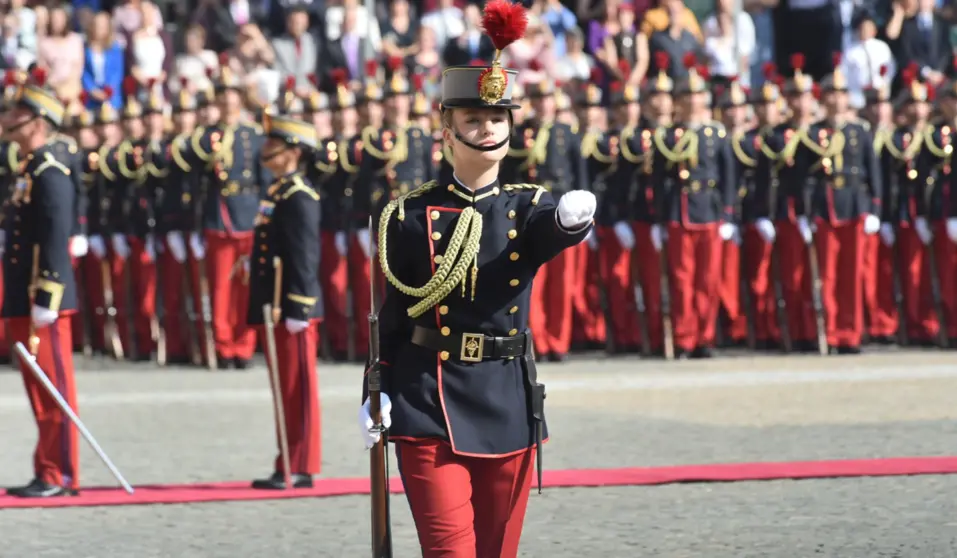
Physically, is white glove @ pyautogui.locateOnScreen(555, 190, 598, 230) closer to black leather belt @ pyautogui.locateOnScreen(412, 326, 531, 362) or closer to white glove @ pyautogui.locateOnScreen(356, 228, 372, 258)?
black leather belt @ pyautogui.locateOnScreen(412, 326, 531, 362)

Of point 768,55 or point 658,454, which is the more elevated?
point 768,55

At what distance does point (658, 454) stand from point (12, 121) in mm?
3339

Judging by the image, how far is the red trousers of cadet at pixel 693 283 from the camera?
15141 mm

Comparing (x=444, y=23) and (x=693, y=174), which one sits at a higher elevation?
(x=444, y=23)

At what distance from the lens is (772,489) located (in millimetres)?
8773

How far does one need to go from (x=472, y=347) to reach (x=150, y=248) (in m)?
11.0

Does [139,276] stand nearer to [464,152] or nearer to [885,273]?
[885,273]

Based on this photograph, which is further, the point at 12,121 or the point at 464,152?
the point at 12,121

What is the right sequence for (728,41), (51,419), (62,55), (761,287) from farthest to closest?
(62,55) < (728,41) < (761,287) < (51,419)

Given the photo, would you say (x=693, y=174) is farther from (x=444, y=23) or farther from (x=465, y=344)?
(x=465, y=344)

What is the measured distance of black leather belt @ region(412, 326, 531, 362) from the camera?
214 inches

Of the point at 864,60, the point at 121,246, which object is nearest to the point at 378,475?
the point at 121,246

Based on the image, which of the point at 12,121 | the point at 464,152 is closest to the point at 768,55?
the point at 12,121

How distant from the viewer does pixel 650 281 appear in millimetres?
15445
